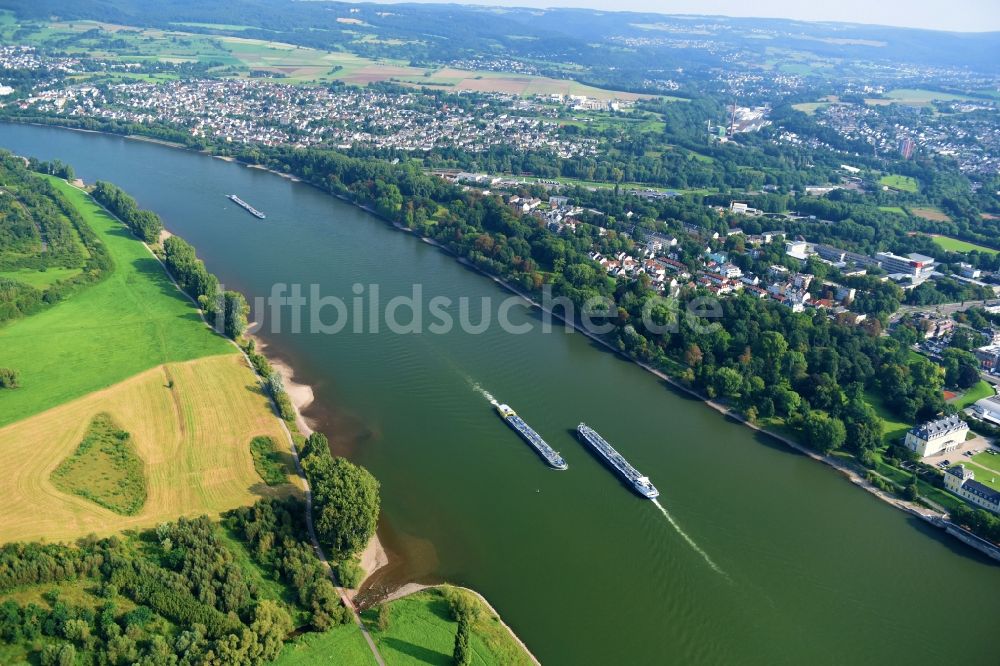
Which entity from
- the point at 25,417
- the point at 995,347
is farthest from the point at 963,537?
the point at 25,417

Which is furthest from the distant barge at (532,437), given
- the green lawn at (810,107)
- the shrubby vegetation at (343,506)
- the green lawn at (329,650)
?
the green lawn at (810,107)

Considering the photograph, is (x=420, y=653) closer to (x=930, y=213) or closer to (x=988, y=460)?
(x=988, y=460)

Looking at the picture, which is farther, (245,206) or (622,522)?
(245,206)

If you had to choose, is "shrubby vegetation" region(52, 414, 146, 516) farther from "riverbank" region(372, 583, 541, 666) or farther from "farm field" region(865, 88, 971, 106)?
"farm field" region(865, 88, 971, 106)

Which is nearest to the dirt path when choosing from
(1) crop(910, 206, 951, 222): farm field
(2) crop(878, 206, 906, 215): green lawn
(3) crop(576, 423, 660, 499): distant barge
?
(3) crop(576, 423, 660, 499): distant barge

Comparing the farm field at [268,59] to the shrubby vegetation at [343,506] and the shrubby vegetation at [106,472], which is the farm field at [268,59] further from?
the shrubby vegetation at [343,506]

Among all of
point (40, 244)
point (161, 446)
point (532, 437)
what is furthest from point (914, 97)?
point (161, 446)
